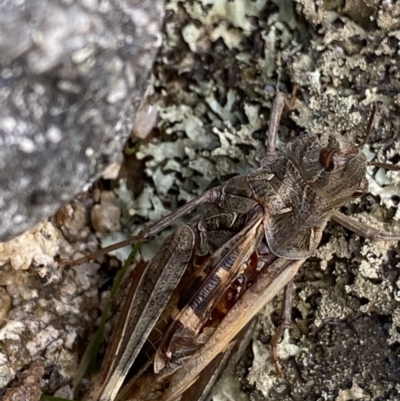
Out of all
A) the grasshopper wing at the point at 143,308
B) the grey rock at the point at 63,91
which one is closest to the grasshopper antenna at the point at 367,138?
the grasshopper wing at the point at 143,308

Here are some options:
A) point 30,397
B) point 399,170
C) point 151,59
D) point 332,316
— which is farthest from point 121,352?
point 399,170

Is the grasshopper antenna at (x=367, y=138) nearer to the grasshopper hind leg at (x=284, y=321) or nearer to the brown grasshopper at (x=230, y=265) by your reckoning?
the brown grasshopper at (x=230, y=265)

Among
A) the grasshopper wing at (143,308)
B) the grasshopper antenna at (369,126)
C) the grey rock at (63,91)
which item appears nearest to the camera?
the grey rock at (63,91)

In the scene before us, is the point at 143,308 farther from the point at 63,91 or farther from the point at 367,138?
the point at 367,138

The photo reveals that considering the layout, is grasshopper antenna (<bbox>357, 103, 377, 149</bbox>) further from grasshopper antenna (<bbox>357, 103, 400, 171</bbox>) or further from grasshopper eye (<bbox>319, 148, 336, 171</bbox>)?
grasshopper eye (<bbox>319, 148, 336, 171</bbox>)

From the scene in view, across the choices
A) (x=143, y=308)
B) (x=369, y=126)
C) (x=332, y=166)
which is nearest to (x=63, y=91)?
(x=143, y=308)

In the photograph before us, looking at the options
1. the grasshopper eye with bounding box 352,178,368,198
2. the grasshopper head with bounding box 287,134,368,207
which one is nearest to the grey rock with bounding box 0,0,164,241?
the grasshopper head with bounding box 287,134,368,207
